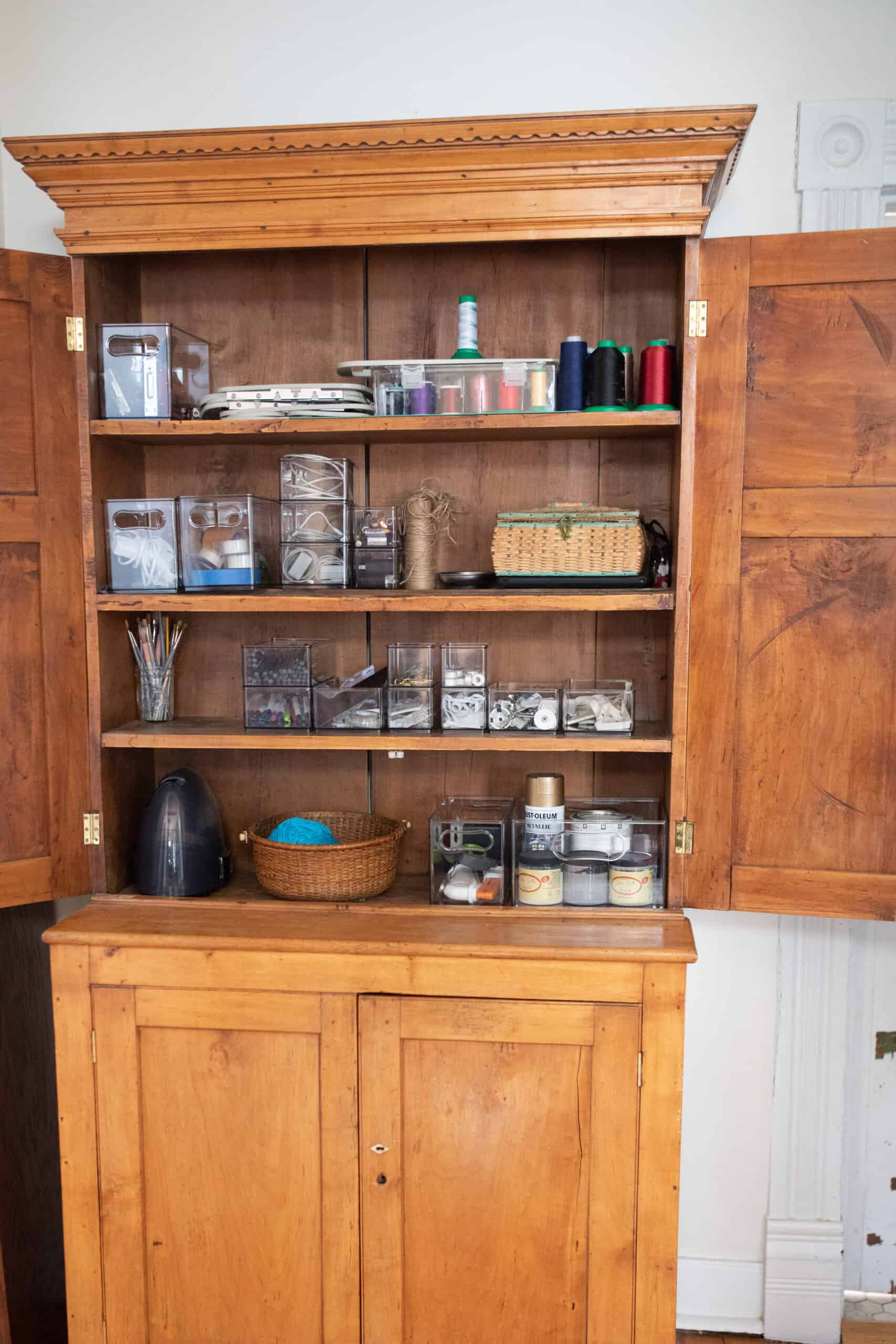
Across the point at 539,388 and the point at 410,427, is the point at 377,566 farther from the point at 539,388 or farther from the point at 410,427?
the point at 539,388

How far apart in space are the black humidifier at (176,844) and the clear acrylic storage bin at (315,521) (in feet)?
1.93

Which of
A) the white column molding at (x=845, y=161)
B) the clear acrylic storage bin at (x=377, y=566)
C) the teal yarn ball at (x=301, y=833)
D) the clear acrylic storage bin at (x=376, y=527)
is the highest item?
the white column molding at (x=845, y=161)

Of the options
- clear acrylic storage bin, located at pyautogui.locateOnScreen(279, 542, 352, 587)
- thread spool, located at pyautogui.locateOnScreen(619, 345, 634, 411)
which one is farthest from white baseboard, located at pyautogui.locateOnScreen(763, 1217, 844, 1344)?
thread spool, located at pyautogui.locateOnScreen(619, 345, 634, 411)

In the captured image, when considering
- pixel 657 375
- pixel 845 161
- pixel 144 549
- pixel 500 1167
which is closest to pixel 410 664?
pixel 144 549

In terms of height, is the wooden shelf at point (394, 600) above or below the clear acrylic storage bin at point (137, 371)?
below

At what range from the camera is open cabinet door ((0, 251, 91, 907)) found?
2.10 m

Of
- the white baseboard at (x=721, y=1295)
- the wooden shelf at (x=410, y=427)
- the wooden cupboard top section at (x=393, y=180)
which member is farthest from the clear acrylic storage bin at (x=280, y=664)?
the white baseboard at (x=721, y=1295)

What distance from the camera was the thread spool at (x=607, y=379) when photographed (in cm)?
203

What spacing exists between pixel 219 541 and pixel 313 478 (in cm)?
25

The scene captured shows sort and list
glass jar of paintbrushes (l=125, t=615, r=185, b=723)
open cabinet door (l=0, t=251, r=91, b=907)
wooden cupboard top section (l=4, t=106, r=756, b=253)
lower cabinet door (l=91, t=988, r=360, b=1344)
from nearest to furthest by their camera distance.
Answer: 1. wooden cupboard top section (l=4, t=106, r=756, b=253)
2. lower cabinet door (l=91, t=988, r=360, b=1344)
3. open cabinet door (l=0, t=251, r=91, b=907)
4. glass jar of paintbrushes (l=125, t=615, r=185, b=723)

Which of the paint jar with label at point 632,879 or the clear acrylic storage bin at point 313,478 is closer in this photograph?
the paint jar with label at point 632,879

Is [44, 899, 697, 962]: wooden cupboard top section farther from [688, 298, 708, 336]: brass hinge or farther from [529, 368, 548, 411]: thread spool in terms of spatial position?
[688, 298, 708, 336]: brass hinge

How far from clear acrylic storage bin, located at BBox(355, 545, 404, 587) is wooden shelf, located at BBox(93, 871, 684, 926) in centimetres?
68

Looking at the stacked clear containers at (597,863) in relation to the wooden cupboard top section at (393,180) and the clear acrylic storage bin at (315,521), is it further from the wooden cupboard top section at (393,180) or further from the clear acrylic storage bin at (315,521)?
the wooden cupboard top section at (393,180)
